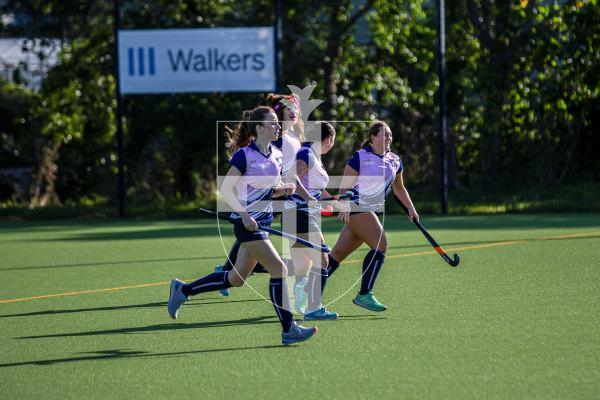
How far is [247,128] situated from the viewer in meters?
8.38

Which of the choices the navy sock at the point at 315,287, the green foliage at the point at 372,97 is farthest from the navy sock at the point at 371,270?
the green foliage at the point at 372,97

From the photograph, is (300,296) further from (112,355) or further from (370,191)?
(112,355)

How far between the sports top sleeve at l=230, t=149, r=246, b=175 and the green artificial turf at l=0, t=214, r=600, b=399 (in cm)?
129

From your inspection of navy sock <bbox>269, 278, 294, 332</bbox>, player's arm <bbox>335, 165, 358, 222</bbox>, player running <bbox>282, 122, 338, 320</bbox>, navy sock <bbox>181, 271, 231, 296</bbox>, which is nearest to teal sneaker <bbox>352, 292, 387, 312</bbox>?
player running <bbox>282, 122, 338, 320</bbox>

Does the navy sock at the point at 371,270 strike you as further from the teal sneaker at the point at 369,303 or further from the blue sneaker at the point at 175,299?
the blue sneaker at the point at 175,299

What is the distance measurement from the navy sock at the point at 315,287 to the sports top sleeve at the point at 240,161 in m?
1.74

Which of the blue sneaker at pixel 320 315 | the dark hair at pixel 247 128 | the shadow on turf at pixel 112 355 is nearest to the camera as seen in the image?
the shadow on turf at pixel 112 355

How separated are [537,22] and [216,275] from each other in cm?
1545

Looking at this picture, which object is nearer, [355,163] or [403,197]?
[355,163]

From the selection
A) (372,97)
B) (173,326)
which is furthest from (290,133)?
(372,97)

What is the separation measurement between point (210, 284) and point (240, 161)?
1.46 m

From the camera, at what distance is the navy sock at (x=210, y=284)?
29.4 feet

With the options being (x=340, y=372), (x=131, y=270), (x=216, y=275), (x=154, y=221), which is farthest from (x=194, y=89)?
(x=340, y=372)

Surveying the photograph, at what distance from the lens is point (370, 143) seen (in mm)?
9469
